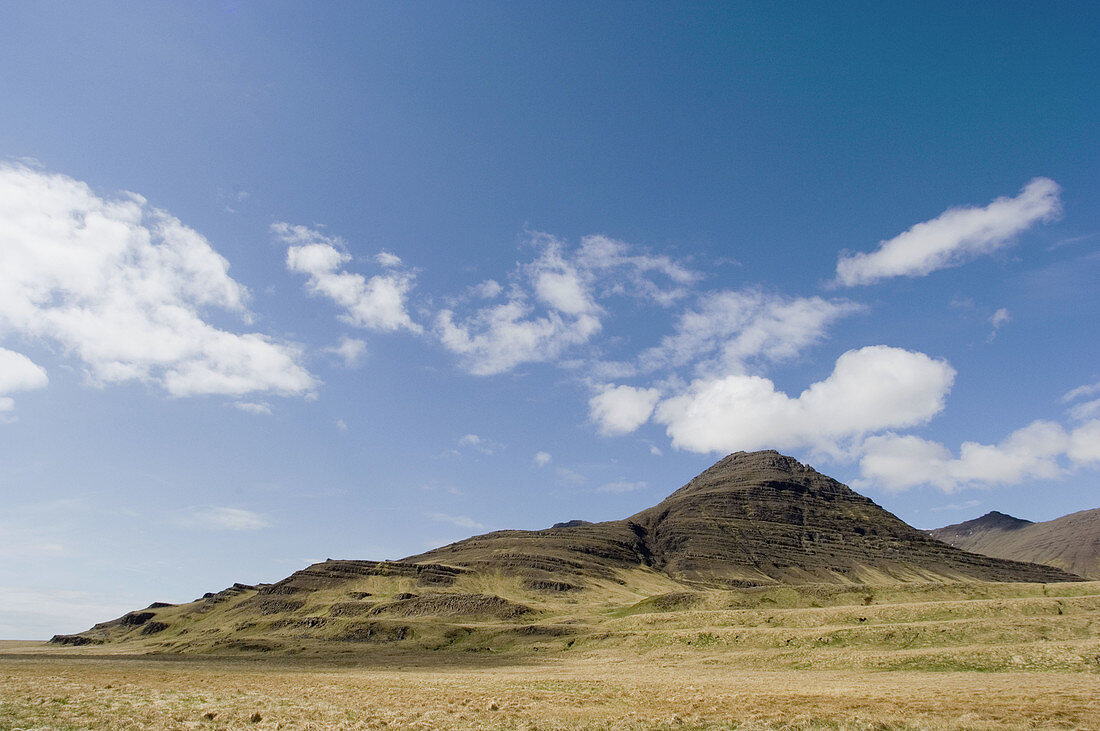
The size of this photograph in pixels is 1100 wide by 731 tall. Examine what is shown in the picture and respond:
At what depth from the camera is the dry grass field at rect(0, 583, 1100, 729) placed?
2570 centimetres

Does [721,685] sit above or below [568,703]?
below

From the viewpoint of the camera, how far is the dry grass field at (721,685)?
25703mm

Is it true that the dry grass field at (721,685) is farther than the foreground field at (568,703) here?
Yes

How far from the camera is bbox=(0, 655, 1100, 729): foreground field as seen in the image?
25.0 metres

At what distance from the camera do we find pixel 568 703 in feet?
102

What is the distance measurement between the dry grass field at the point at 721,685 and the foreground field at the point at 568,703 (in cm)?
11

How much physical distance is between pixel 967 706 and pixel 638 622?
2646 inches

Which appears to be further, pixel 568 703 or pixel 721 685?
pixel 721 685

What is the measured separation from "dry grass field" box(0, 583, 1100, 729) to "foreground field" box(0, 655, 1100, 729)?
113 mm

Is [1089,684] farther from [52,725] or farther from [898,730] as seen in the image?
[52,725]

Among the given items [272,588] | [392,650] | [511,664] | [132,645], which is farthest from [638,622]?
[132,645]

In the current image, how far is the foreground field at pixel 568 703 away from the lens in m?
25.0

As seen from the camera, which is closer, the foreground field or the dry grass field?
the foreground field

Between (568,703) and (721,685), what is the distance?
529 inches
